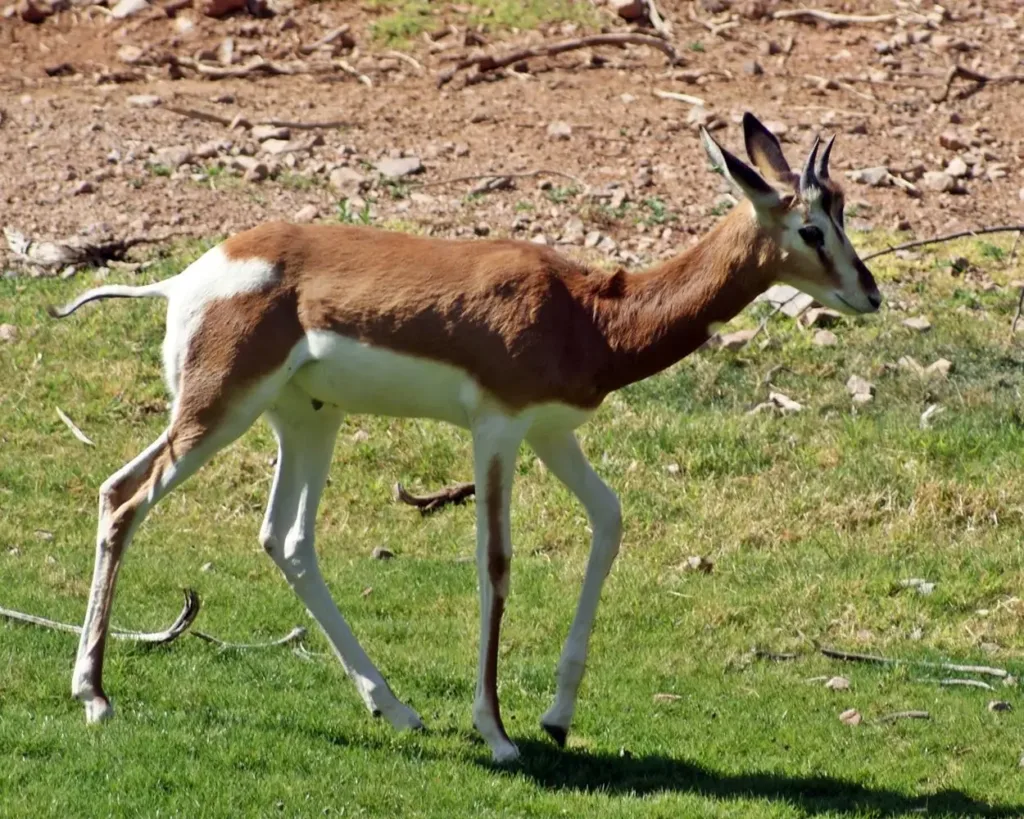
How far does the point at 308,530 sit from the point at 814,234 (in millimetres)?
2400

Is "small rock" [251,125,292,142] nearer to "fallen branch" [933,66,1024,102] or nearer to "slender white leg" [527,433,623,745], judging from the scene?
"fallen branch" [933,66,1024,102]

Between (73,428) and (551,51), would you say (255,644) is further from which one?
(551,51)

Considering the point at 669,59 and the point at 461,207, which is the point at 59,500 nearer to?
the point at 461,207

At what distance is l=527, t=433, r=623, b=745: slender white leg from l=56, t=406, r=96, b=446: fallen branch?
5350 mm

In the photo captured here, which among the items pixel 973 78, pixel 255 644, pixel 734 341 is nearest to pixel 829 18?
pixel 973 78

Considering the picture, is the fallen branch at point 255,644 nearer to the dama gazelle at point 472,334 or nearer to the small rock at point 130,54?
the dama gazelle at point 472,334

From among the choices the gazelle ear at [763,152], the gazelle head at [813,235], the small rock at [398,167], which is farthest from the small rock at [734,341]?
the gazelle head at [813,235]

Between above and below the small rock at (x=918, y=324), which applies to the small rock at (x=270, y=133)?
above

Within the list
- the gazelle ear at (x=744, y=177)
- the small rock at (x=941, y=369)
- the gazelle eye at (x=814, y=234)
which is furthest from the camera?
the small rock at (x=941, y=369)

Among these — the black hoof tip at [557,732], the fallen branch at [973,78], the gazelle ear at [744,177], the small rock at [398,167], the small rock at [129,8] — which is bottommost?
the fallen branch at [973,78]

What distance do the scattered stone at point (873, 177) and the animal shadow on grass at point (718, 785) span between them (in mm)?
8568

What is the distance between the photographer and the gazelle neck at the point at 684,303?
6.98 meters

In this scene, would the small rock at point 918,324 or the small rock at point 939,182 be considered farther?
the small rock at point 939,182

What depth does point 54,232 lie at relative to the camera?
1402 centimetres
